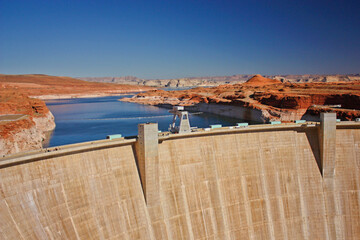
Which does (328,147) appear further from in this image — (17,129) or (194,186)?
(17,129)

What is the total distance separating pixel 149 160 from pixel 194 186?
3.46 m

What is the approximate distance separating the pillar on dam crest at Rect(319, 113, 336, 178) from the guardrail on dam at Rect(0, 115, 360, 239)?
0.22 feet

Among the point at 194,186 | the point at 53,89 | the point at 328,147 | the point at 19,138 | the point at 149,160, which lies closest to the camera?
the point at 149,160

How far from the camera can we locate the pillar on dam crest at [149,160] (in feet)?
52.5

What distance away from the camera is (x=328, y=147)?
780 inches

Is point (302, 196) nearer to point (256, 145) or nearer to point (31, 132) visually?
point (256, 145)

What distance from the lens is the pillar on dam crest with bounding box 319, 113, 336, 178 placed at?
64.5 ft

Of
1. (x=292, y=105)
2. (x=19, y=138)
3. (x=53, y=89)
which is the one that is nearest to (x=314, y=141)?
(x=19, y=138)

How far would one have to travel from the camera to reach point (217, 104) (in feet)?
245

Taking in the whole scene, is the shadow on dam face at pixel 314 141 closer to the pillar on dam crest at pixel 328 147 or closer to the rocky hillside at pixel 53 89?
the pillar on dam crest at pixel 328 147

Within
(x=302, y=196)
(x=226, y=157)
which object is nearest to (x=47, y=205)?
(x=226, y=157)

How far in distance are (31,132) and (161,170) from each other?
23088 millimetres

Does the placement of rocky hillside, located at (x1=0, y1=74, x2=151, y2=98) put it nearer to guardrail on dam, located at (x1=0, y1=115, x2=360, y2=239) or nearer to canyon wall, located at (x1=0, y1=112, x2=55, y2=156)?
canyon wall, located at (x1=0, y1=112, x2=55, y2=156)

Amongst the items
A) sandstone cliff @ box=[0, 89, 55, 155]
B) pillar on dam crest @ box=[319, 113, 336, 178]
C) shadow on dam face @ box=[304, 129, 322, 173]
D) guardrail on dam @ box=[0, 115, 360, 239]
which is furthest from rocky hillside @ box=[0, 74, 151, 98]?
pillar on dam crest @ box=[319, 113, 336, 178]
